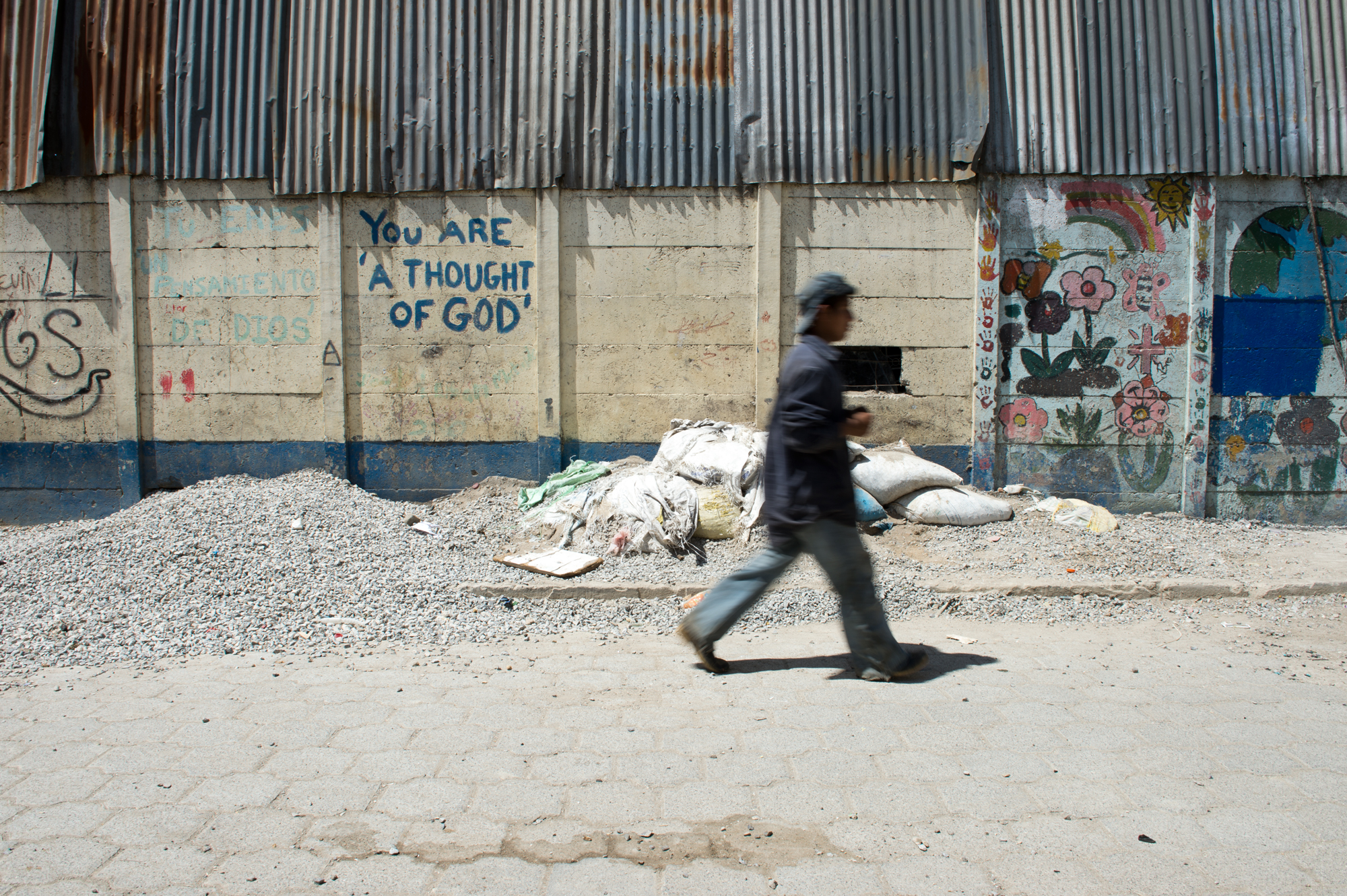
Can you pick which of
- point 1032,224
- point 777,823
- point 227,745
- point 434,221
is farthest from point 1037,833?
point 434,221

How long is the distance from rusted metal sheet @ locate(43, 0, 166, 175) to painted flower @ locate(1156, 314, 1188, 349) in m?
8.57

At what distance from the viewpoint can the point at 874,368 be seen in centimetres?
671

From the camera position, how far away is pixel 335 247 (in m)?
6.62

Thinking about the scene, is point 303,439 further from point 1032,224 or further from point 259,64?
point 1032,224

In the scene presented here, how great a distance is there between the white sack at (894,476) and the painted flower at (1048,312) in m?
1.60

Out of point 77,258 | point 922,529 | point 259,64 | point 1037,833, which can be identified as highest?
point 259,64

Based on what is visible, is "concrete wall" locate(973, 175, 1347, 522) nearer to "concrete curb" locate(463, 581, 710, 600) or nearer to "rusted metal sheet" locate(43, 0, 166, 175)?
"concrete curb" locate(463, 581, 710, 600)

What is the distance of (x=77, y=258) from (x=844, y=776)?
758cm

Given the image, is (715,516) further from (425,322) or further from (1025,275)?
(1025,275)

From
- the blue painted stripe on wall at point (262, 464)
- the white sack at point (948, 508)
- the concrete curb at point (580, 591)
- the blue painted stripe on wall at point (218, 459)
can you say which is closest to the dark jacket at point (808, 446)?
the concrete curb at point (580, 591)

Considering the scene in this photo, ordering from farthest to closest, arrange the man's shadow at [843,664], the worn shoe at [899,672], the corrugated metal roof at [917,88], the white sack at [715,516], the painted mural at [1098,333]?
the painted mural at [1098,333]
the corrugated metal roof at [917,88]
the white sack at [715,516]
the man's shadow at [843,664]
the worn shoe at [899,672]

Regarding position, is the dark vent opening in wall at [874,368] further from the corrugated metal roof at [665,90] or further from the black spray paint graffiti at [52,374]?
the black spray paint graffiti at [52,374]

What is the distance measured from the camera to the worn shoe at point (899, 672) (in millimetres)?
3439

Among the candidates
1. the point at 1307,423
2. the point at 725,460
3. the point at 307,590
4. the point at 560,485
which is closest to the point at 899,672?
the point at 725,460
